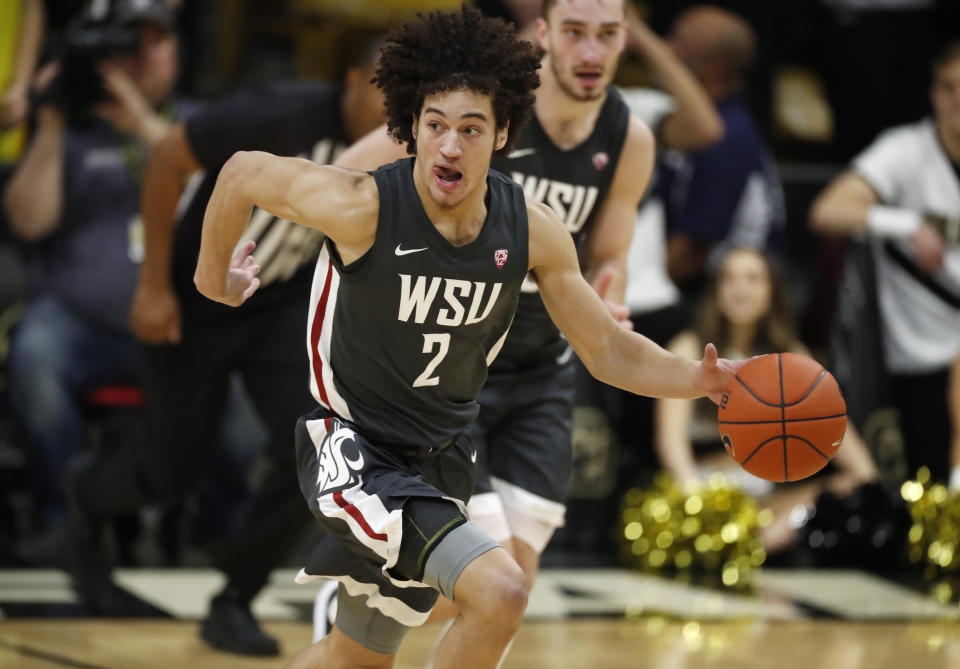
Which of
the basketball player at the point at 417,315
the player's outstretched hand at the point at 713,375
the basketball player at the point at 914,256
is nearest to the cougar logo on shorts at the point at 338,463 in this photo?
the basketball player at the point at 417,315

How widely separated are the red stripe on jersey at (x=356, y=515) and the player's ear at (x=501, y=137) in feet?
3.03

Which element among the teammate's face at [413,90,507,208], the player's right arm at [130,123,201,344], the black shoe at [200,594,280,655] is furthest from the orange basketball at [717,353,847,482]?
the player's right arm at [130,123,201,344]

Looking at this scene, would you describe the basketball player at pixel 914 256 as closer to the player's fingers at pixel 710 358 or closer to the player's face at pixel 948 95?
the player's face at pixel 948 95

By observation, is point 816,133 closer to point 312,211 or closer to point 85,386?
point 85,386

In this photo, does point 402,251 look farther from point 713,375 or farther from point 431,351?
point 713,375

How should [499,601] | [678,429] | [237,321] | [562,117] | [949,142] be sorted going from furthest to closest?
[949,142], [678,429], [237,321], [562,117], [499,601]

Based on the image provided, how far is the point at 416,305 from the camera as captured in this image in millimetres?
3584

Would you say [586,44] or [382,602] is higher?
[586,44]

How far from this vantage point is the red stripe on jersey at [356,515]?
3.46 meters

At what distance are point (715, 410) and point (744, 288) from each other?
1.96ft

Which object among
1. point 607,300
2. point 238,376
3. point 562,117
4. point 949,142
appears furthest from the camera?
point 949,142

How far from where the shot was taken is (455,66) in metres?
3.56

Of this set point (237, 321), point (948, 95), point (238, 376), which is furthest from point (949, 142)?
point (237, 321)

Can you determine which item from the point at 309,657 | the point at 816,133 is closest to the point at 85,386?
the point at 309,657
